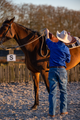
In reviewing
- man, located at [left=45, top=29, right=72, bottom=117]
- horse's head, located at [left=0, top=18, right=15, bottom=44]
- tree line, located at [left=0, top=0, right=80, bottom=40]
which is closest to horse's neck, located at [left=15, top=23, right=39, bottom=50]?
horse's head, located at [left=0, top=18, right=15, bottom=44]

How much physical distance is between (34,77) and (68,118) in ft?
4.96

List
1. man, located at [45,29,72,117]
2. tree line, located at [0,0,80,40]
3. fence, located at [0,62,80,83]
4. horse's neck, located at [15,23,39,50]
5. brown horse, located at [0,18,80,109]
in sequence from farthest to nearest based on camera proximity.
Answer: tree line, located at [0,0,80,40] < fence, located at [0,62,80,83] < horse's neck, located at [15,23,39,50] < brown horse, located at [0,18,80,109] < man, located at [45,29,72,117]

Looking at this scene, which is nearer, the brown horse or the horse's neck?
the brown horse

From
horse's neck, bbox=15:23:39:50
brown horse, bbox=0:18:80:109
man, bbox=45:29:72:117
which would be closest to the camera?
man, bbox=45:29:72:117

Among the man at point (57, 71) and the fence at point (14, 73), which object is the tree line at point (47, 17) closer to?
the fence at point (14, 73)

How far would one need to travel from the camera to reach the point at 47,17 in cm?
2117

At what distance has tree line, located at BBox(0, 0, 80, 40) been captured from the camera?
19122 millimetres

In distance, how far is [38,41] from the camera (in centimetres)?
435

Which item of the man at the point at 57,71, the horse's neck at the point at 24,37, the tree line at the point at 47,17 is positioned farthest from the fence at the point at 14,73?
the tree line at the point at 47,17

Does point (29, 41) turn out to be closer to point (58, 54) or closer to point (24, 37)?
point (24, 37)

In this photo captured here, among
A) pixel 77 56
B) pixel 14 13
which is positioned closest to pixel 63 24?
pixel 14 13

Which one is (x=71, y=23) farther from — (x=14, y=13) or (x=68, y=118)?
(x=68, y=118)

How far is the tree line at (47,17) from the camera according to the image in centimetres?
1912

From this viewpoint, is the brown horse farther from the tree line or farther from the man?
the tree line
